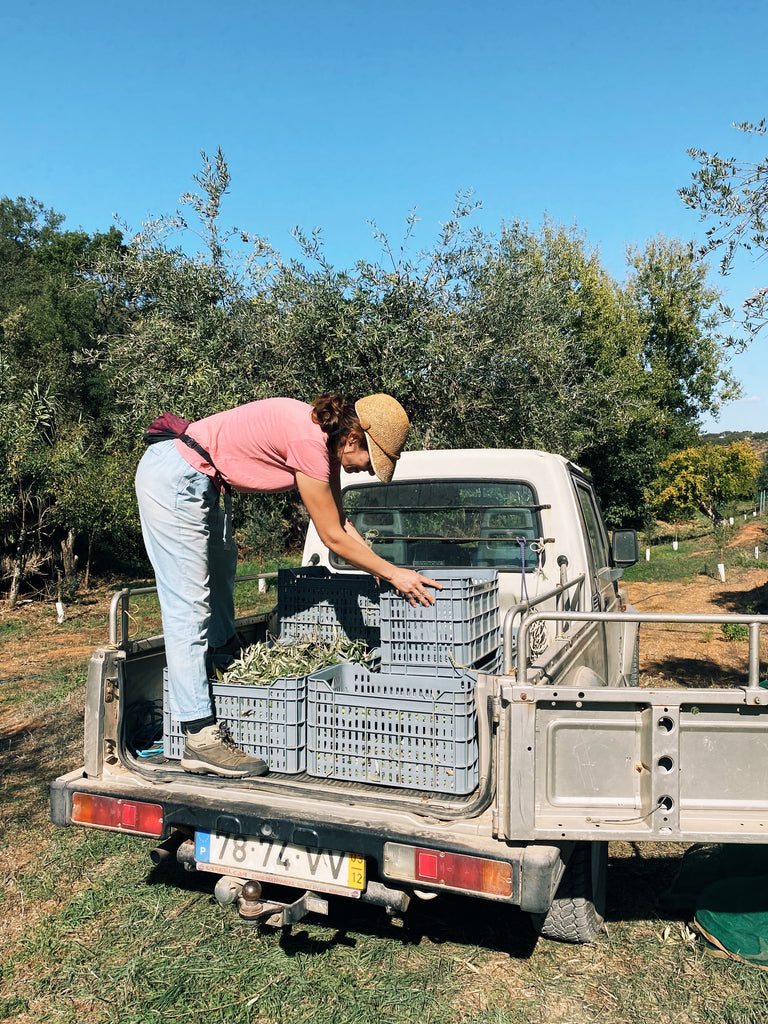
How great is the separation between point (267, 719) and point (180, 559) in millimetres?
750

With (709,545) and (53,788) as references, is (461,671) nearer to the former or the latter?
(53,788)

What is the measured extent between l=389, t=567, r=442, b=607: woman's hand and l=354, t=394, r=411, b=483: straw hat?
505 mm

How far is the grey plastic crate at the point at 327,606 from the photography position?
12.3 feet

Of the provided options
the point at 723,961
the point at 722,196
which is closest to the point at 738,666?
the point at 722,196

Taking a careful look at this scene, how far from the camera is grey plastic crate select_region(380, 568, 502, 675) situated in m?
2.94

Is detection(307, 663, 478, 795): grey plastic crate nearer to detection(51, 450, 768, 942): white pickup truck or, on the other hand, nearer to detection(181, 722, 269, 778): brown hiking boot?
detection(51, 450, 768, 942): white pickup truck

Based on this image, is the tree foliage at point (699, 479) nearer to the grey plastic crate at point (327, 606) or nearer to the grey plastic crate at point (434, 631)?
the grey plastic crate at point (327, 606)

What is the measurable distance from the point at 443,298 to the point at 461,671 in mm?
8436

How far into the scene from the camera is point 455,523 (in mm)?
4520

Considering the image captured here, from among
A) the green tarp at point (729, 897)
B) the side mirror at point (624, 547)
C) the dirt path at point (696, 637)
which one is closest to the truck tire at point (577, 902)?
the green tarp at point (729, 897)

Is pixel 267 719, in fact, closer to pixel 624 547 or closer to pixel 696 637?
pixel 624 547

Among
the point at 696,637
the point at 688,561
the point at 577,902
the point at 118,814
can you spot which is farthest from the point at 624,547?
the point at 688,561

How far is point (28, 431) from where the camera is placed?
43.9 ft

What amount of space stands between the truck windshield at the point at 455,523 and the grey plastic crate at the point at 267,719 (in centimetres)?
Answer: 160
